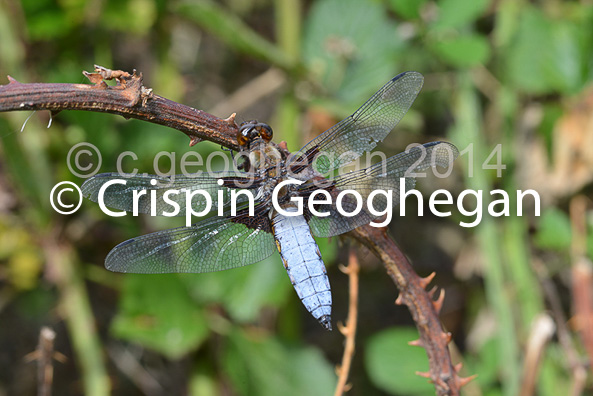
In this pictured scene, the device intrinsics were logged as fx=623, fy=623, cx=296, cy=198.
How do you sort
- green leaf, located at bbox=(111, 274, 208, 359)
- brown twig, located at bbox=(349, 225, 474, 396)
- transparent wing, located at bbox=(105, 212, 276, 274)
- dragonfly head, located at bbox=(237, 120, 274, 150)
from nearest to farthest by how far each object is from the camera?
brown twig, located at bbox=(349, 225, 474, 396), dragonfly head, located at bbox=(237, 120, 274, 150), transparent wing, located at bbox=(105, 212, 276, 274), green leaf, located at bbox=(111, 274, 208, 359)

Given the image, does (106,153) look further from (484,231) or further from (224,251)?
(484,231)

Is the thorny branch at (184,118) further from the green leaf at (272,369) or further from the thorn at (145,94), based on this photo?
the green leaf at (272,369)

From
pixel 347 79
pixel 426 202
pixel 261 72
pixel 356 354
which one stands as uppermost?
pixel 261 72

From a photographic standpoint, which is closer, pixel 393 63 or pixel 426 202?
pixel 393 63

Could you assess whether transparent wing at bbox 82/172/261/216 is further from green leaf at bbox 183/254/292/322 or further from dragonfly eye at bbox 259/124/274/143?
green leaf at bbox 183/254/292/322

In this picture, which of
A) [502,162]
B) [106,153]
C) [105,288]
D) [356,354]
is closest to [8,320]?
[105,288]

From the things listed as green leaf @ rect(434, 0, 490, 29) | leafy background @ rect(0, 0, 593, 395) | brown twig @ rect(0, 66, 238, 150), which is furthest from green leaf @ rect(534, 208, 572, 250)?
brown twig @ rect(0, 66, 238, 150)

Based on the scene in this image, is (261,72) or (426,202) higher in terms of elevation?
(261,72)

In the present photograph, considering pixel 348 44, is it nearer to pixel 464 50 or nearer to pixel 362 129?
pixel 464 50
